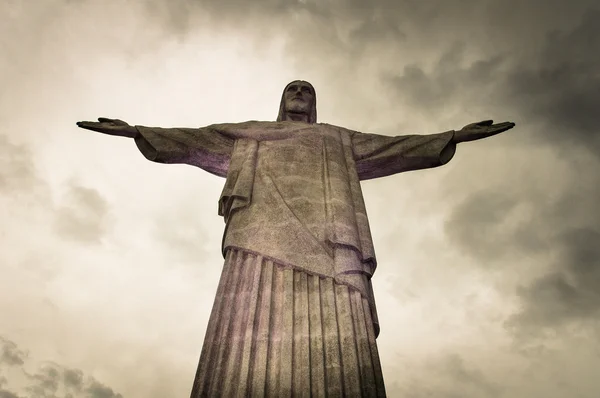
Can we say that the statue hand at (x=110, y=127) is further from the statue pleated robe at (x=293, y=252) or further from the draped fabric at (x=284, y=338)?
the draped fabric at (x=284, y=338)

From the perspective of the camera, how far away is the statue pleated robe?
7133 millimetres

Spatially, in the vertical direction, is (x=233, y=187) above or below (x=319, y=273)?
above

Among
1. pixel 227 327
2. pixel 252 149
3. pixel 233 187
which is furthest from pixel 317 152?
pixel 227 327

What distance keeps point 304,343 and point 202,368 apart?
1.43 meters

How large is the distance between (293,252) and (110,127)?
4.95 metres

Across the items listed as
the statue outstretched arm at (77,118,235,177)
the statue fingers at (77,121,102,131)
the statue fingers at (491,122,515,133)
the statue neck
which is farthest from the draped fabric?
the statue fingers at (491,122,515,133)

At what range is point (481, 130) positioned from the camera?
1111cm

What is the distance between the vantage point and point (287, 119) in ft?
40.3

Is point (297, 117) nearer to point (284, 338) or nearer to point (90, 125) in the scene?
point (90, 125)

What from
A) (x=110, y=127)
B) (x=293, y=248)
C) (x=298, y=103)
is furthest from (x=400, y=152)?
(x=110, y=127)

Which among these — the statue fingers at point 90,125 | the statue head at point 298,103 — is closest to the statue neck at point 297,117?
the statue head at point 298,103

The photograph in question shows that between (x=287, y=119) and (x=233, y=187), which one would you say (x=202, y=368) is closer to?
(x=233, y=187)

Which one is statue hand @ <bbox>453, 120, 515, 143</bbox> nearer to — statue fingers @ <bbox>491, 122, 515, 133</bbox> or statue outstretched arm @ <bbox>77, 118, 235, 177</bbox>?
statue fingers @ <bbox>491, 122, 515, 133</bbox>

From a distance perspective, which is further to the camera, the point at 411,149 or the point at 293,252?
the point at 411,149
